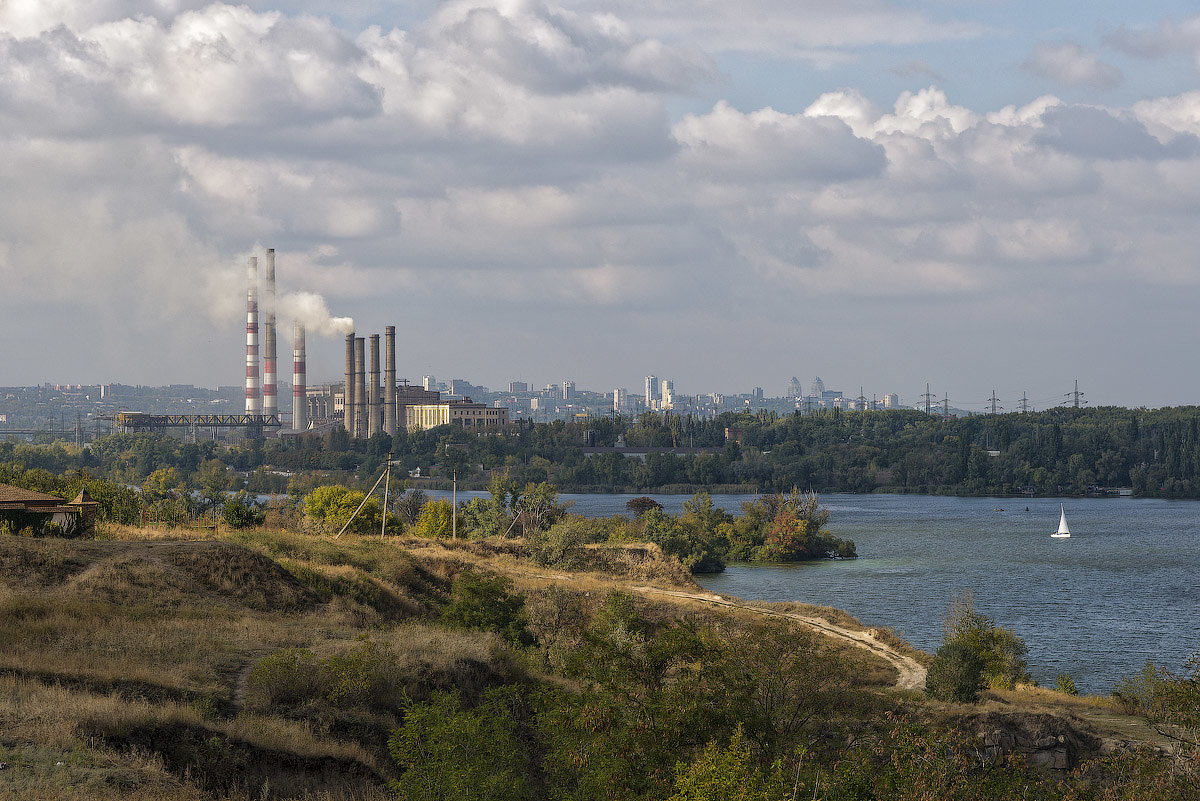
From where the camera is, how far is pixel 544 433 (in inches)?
7677

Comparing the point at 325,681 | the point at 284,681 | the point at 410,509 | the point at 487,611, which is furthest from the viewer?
the point at 410,509

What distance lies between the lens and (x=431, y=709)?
14.0 metres

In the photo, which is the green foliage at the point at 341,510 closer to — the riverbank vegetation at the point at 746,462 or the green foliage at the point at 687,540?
the green foliage at the point at 687,540

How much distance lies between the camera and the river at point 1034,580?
51562mm

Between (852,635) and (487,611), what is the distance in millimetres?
14684

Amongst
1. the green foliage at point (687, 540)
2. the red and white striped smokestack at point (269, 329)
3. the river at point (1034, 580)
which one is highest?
the red and white striped smokestack at point (269, 329)

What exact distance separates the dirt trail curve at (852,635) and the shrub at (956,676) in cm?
193

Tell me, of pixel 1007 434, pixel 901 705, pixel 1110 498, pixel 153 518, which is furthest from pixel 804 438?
pixel 901 705

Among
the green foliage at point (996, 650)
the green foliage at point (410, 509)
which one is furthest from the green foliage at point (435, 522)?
the green foliage at point (996, 650)

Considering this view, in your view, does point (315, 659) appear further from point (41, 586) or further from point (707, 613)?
point (707, 613)

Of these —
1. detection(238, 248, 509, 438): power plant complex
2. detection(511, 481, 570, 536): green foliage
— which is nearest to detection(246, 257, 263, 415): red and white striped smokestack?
detection(238, 248, 509, 438): power plant complex

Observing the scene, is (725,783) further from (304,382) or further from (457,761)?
(304,382)

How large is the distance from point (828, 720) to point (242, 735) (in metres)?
11.2

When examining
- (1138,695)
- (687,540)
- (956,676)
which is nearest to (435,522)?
(687,540)
